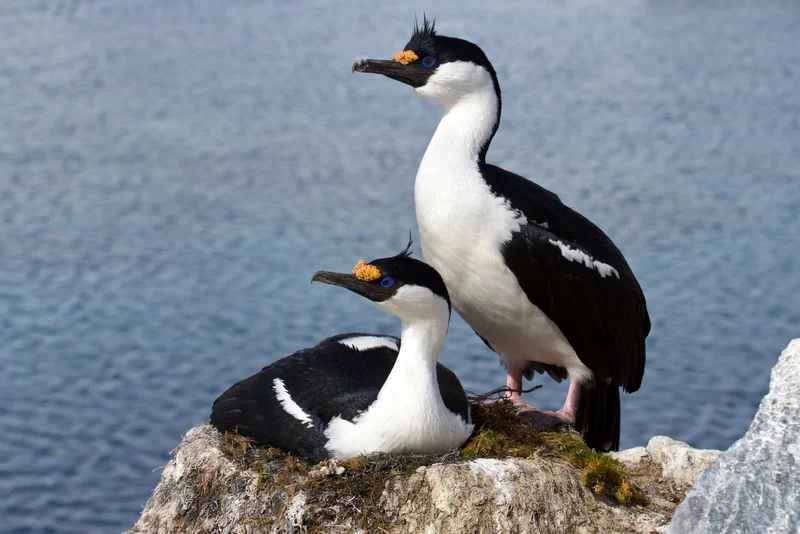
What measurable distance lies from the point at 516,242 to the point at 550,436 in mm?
962

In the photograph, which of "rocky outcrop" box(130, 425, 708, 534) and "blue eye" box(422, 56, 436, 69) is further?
"blue eye" box(422, 56, 436, 69)

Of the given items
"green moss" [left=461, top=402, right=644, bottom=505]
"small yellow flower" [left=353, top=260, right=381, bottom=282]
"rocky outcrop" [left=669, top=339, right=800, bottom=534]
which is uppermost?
"small yellow flower" [left=353, top=260, right=381, bottom=282]

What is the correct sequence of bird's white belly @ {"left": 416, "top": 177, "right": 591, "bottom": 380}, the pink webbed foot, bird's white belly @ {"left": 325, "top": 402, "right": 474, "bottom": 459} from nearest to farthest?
bird's white belly @ {"left": 325, "top": 402, "right": 474, "bottom": 459}
bird's white belly @ {"left": 416, "top": 177, "right": 591, "bottom": 380}
the pink webbed foot

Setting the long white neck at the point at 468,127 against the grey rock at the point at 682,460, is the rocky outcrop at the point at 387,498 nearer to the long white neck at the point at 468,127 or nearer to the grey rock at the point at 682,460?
the grey rock at the point at 682,460

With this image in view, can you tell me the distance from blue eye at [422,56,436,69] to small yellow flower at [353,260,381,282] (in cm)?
127

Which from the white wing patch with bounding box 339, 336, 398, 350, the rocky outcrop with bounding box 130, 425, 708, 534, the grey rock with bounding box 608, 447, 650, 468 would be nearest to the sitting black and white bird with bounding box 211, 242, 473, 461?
the rocky outcrop with bounding box 130, 425, 708, 534

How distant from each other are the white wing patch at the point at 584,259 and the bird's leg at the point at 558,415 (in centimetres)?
66

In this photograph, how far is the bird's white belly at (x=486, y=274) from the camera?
4.96 metres

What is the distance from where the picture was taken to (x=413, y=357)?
4484 millimetres

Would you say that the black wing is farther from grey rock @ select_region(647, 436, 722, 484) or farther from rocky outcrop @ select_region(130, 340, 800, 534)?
rocky outcrop @ select_region(130, 340, 800, 534)

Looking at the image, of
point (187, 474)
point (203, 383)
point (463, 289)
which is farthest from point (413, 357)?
point (203, 383)

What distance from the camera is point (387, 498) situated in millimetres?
4246

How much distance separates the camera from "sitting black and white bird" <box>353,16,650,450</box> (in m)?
4.98

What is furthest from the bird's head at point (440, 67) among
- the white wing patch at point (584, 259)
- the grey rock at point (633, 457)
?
the grey rock at point (633, 457)
